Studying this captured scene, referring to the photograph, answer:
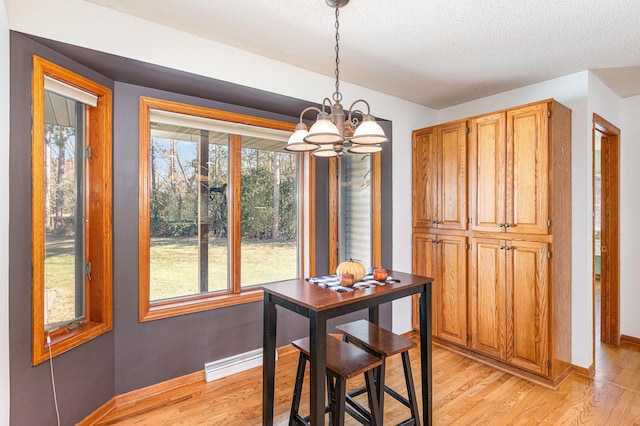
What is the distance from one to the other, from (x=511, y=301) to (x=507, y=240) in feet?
1.67

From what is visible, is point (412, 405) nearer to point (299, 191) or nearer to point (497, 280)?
point (497, 280)

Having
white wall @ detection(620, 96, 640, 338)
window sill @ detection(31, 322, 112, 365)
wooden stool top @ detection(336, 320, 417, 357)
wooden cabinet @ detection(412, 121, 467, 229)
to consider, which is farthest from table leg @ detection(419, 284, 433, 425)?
white wall @ detection(620, 96, 640, 338)

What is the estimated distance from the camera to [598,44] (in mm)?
2406

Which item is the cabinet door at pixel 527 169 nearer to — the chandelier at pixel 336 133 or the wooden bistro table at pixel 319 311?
Result: the wooden bistro table at pixel 319 311

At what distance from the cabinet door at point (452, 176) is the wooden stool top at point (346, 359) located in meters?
1.87

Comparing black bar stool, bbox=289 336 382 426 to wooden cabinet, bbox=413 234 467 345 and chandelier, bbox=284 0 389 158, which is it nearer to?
chandelier, bbox=284 0 389 158

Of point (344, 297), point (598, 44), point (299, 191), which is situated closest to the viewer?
point (344, 297)

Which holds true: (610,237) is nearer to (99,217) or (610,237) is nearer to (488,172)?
(488,172)

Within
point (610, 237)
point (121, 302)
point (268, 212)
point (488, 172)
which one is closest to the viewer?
point (121, 302)

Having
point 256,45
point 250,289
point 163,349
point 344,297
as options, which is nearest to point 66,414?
point 163,349

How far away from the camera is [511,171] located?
112 inches

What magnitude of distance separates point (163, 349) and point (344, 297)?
1.65 metres

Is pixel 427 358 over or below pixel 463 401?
over

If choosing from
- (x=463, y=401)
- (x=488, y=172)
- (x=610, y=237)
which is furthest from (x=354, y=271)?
(x=610, y=237)
